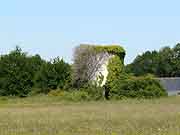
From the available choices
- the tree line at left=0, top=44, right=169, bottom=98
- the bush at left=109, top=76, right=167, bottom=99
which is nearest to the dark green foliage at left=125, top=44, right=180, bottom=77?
the tree line at left=0, top=44, right=169, bottom=98

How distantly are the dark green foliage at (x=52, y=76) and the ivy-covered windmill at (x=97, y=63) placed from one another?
5.45ft

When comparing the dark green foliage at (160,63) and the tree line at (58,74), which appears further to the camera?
the dark green foliage at (160,63)

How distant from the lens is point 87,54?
6103cm

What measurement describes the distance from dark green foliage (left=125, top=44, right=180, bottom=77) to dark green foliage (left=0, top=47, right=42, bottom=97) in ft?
199

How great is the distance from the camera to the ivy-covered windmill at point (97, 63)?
59250mm

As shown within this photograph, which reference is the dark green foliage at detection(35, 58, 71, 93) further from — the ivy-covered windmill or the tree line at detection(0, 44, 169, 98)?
the ivy-covered windmill

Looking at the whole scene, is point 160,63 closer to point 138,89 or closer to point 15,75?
point 15,75

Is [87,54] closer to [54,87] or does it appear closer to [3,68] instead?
[54,87]

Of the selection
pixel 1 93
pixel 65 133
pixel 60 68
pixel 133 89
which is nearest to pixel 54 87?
pixel 60 68

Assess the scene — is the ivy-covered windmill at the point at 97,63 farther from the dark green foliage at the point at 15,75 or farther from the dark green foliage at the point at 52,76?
the dark green foliage at the point at 15,75

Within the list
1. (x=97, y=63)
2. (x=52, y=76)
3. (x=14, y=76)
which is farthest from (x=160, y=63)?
(x=14, y=76)

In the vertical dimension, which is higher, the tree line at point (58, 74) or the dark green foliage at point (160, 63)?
the dark green foliage at point (160, 63)

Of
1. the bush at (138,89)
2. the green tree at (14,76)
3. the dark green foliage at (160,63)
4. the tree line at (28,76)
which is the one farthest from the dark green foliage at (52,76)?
the dark green foliage at (160,63)

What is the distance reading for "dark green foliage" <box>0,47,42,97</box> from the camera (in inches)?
2420
